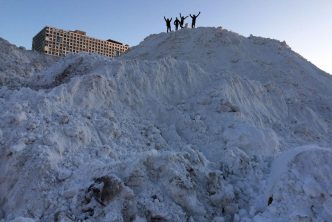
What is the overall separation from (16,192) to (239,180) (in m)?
4.57

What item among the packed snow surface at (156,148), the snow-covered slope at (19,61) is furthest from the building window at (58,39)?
the packed snow surface at (156,148)

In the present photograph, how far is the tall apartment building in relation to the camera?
140 feet

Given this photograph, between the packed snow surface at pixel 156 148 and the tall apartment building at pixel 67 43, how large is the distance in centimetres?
2465

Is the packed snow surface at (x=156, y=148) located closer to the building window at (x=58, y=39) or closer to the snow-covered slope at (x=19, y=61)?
the snow-covered slope at (x=19, y=61)

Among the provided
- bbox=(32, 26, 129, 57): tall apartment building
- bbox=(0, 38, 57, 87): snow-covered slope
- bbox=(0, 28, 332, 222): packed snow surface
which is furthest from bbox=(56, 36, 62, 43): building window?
bbox=(0, 28, 332, 222): packed snow surface

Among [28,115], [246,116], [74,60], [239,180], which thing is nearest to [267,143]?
[246,116]

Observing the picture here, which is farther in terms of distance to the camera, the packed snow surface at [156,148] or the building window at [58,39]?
the building window at [58,39]

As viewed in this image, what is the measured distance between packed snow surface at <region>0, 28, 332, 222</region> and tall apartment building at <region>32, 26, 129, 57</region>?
24649 mm

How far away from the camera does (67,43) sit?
154 ft

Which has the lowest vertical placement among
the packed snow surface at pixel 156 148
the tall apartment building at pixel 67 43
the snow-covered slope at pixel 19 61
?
the packed snow surface at pixel 156 148

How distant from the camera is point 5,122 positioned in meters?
9.26

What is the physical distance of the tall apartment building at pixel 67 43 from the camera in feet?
140

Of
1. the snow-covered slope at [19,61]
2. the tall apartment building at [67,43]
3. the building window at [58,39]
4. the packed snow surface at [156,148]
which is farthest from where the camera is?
the building window at [58,39]

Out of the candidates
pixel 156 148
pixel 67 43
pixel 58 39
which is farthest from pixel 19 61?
pixel 67 43
